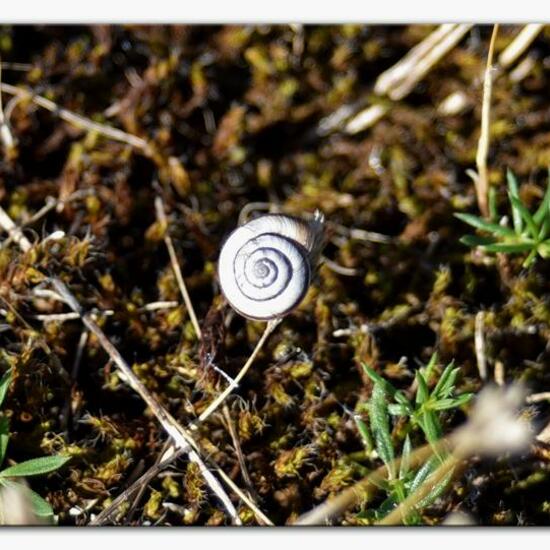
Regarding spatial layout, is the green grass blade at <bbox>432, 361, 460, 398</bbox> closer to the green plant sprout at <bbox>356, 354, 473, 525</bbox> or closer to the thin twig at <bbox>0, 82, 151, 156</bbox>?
the green plant sprout at <bbox>356, 354, 473, 525</bbox>

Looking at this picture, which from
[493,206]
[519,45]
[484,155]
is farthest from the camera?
[519,45]

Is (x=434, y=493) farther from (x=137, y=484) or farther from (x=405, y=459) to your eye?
(x=137, y=484)

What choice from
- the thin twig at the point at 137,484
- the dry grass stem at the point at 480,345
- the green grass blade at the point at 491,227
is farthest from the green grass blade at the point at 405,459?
A: the green grass blade at the point at 491,227

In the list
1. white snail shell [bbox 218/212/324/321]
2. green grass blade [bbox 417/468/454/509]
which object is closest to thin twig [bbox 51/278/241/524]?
white snail shell [bbox 218/212/324/321]

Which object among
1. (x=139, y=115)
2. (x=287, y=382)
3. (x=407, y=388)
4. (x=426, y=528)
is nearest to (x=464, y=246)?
(x=407, y=388)

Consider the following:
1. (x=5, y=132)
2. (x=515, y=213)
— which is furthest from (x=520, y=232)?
(x=5, y=132)

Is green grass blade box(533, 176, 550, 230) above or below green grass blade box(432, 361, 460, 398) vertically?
above

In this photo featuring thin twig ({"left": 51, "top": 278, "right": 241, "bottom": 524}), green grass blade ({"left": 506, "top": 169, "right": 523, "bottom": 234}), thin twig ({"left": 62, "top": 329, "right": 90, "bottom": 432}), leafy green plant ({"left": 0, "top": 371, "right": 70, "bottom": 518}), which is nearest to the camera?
leafy green plant ({"left": 0, "top": 371, "right": 70, "bottom": 518})

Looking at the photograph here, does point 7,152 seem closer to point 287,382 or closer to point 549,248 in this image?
point 287,382
